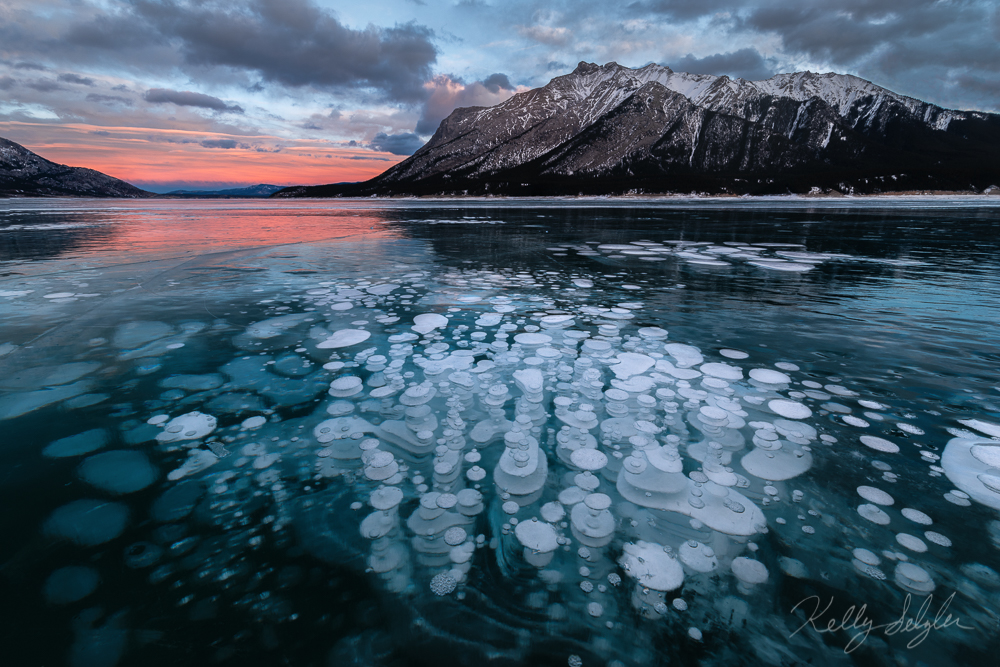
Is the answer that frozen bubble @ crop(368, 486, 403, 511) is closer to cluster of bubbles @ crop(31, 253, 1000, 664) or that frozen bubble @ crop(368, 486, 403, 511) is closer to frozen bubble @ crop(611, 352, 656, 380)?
cluster of bubbles @ crop(31, 253, 1000, 664)

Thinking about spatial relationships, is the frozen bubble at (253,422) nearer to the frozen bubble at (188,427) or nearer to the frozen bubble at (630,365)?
the frozen bubble at (188,427)

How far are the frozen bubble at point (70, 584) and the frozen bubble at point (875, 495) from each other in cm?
416

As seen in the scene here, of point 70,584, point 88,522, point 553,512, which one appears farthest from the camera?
point 553,512

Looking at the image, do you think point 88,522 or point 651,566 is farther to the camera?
point 88,522

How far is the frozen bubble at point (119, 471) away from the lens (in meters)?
2.65

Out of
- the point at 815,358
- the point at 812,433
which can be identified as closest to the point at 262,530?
the point at 812,433

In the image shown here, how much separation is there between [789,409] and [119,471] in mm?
5029

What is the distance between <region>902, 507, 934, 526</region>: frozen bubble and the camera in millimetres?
2354

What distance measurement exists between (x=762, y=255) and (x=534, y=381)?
432 inches

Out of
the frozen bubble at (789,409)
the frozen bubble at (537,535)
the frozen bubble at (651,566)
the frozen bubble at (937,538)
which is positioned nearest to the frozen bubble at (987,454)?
the frozen bubble at (789,409)

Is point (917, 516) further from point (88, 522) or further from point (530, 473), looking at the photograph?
point (88, 522)

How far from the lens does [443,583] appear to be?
2.02m
